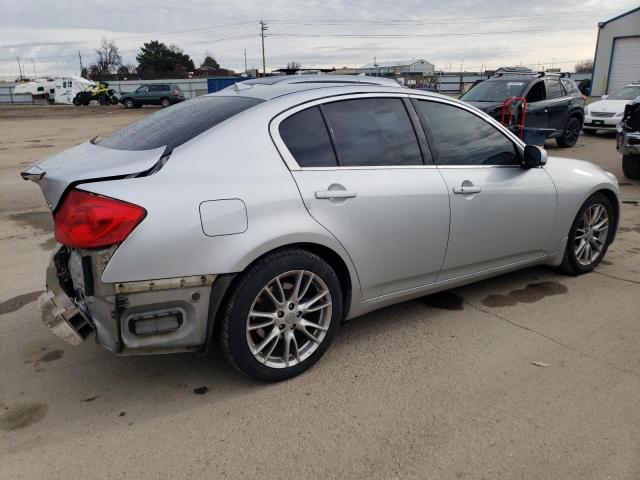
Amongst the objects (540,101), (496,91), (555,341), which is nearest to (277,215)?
(555,341)

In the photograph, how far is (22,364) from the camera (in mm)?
3258

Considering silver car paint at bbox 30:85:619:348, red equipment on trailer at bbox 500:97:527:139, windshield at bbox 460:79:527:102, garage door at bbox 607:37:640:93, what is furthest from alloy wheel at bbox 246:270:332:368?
garage door at bbox 607:37:640:93

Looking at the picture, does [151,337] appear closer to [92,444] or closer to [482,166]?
[92,444]

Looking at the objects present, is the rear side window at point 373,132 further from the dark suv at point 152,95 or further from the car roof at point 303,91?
the dark suv at point 152,95

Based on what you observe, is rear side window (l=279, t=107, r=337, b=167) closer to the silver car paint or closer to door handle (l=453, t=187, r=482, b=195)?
the silver car paint

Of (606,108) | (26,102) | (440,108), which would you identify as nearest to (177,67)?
(26,102)

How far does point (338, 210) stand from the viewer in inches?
120

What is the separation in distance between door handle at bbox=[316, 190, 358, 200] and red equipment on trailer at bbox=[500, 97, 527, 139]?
9512mm

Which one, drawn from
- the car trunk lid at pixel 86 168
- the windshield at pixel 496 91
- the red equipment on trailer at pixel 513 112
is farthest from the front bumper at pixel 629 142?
the car trunk lid at pixel 86 168

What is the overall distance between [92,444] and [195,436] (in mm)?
479

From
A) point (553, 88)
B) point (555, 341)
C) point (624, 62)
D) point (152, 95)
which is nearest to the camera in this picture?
point (555, 341)

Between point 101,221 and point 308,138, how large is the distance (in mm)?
1227

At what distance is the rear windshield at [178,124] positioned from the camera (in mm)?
2977

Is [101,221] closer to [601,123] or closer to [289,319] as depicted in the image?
[289,319]
